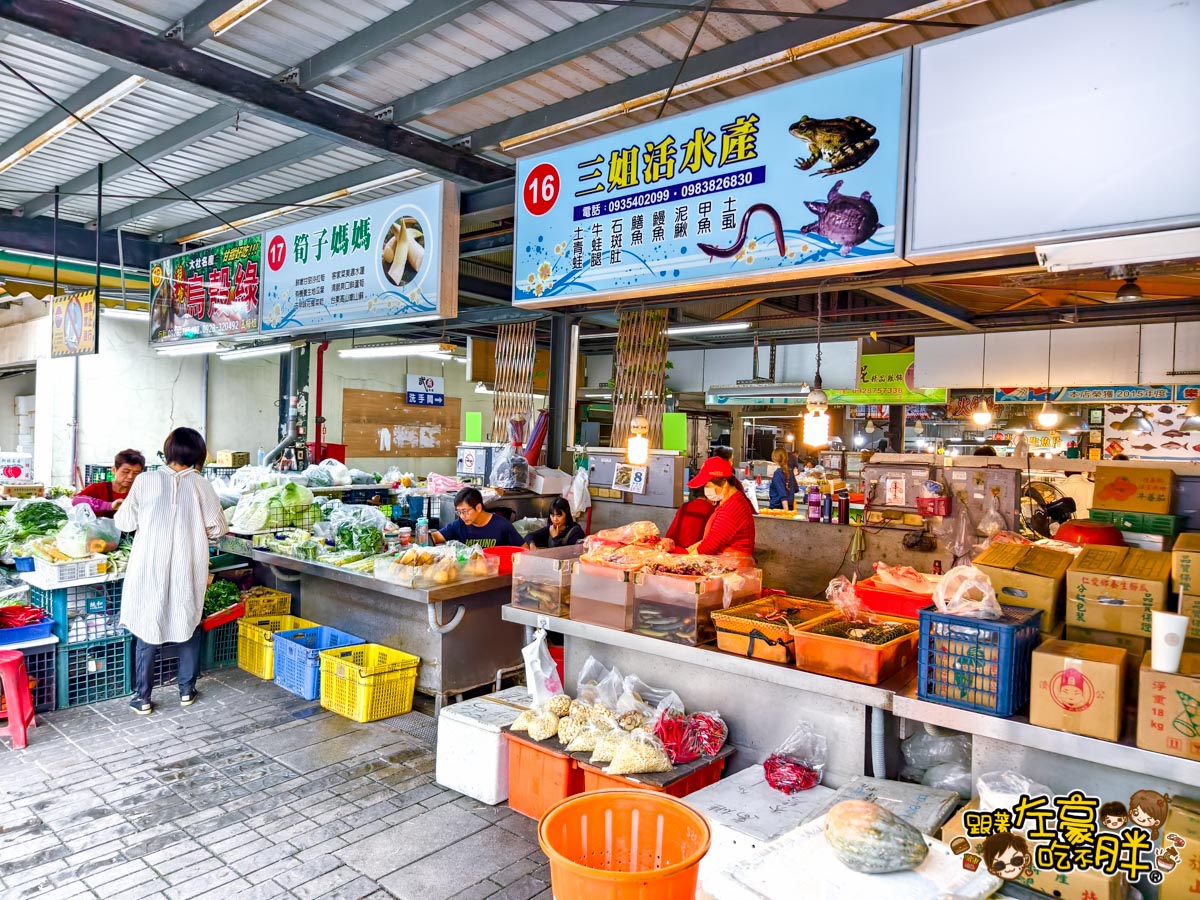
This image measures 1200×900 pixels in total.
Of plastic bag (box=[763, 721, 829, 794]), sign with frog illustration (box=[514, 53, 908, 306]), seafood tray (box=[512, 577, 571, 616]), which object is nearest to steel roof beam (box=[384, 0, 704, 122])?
sign with frog illustration (box=[514, 53, 908, 306])

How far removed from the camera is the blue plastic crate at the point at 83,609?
545 centimetres

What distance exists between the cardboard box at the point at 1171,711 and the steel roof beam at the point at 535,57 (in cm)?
341

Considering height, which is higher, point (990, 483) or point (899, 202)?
point (899, 202)

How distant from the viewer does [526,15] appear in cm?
421

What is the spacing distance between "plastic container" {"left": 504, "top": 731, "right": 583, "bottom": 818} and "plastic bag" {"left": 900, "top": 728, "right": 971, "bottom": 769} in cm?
161

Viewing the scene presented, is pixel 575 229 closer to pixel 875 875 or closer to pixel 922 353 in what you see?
pixel 875 875

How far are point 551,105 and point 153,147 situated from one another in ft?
12.0

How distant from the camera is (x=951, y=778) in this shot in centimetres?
313

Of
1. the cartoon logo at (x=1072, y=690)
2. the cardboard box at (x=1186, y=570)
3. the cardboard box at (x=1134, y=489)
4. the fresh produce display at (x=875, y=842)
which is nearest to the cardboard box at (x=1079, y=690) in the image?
the cartoon logo at (x=1072, y=690)

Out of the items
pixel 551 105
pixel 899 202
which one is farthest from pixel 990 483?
pixel 551 105

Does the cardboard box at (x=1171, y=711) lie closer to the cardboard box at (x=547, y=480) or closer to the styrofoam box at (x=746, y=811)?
the styrofoam box at (x=746, y=811)

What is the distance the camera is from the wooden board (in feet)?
50.0

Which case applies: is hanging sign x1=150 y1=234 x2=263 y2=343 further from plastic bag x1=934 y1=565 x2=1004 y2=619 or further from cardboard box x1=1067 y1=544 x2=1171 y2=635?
cardboard box x1=1067 y1=544 x2=1171 y2=635

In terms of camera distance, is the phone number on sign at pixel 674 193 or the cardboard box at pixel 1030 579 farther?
the phone number on sign at pixel 674 193
